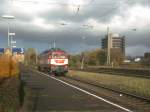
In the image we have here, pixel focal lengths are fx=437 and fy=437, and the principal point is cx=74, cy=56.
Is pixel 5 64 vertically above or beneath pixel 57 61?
beneath

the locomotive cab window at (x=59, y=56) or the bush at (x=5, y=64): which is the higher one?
the locomotive cab window at (x=59, y=56)

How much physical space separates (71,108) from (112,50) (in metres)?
129

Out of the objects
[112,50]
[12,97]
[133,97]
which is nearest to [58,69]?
[133,97]

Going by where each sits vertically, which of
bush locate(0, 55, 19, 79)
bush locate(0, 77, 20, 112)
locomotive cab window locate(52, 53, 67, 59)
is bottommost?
bush locate(0, 77, 20, 112)

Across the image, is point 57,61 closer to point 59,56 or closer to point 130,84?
point 59,56

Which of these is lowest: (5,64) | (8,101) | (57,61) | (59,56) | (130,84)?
(130,84)

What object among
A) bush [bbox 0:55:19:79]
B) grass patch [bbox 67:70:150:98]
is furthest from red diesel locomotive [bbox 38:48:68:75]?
bush [bbox 0:55:19:79]

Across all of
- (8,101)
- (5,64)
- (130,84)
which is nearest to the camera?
(8,101)

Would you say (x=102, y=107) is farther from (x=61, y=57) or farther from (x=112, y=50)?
(x=112, y=50)

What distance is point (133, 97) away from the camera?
25.9 metres

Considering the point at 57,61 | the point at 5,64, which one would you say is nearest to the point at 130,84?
the point at 5,64

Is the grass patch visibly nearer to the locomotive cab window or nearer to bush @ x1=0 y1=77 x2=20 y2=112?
the locomotive cab window

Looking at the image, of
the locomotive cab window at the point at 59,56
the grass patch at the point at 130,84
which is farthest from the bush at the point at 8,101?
the locomotive cab window at the point at 59,56

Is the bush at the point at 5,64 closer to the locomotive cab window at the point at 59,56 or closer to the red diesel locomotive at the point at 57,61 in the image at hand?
the red diesel locomotive at the point at 57,61
